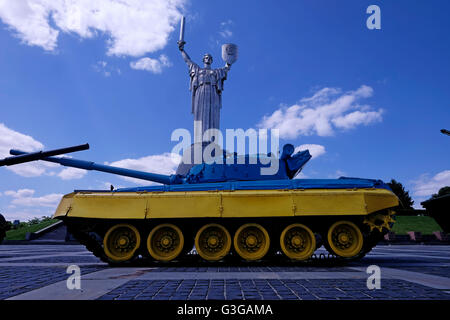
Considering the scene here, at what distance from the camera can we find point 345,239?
7043 mm

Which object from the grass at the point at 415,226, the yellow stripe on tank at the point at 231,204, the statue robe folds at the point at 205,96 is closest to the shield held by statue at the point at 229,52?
the statue robe folds at the point at 205,96

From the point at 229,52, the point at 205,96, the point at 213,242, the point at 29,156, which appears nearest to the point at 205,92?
the point at 205,96

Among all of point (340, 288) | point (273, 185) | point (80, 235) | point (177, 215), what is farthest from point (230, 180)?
point (340, 288)

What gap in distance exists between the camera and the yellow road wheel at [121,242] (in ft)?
23.5

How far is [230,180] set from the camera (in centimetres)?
824

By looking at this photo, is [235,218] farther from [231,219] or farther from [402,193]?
[402,193]

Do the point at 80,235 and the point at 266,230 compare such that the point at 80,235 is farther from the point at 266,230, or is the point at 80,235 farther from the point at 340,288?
the point at 340,288

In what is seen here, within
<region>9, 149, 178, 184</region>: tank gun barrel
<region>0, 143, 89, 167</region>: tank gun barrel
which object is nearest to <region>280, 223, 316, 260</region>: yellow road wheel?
<region>9, 149, 178, 184</region>: tank gun barrel

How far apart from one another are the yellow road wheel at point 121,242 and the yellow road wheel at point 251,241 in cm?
248

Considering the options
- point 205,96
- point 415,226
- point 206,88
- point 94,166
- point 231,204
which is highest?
point 206,88

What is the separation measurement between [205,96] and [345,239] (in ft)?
62.0

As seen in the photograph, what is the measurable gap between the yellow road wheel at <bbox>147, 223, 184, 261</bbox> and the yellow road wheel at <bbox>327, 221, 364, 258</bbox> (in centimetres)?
368

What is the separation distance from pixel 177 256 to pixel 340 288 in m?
4.39
